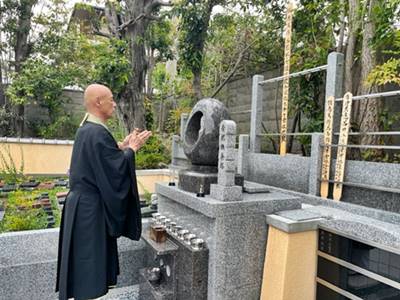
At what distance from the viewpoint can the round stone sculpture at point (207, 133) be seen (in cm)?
244

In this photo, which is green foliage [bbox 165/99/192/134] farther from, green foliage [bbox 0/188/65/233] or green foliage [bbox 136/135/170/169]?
green foliage [bbox 0/188/65/233]

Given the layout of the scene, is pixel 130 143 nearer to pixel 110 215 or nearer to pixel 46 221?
pixel 110 215

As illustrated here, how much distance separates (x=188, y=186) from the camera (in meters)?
2.61

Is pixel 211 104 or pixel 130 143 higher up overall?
pixel 211 104

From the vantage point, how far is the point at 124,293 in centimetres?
306

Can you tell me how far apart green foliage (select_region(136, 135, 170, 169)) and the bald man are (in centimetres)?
471

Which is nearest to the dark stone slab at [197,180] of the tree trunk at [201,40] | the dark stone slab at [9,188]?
the dark stone slab at [9,188]

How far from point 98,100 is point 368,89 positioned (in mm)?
3148

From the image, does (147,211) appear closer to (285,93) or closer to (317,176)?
(317,176)

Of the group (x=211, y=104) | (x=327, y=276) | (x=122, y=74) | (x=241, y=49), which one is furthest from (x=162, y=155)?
(x=327, y=276)

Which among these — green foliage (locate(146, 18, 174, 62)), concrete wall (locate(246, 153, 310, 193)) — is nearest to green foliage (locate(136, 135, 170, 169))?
green foliage (locate(146, 18, 174, 62))

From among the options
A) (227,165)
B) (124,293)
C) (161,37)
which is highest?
(161,37)

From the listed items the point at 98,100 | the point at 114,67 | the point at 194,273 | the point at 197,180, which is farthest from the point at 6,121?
the point at 194,273

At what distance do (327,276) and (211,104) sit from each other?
1.68m
